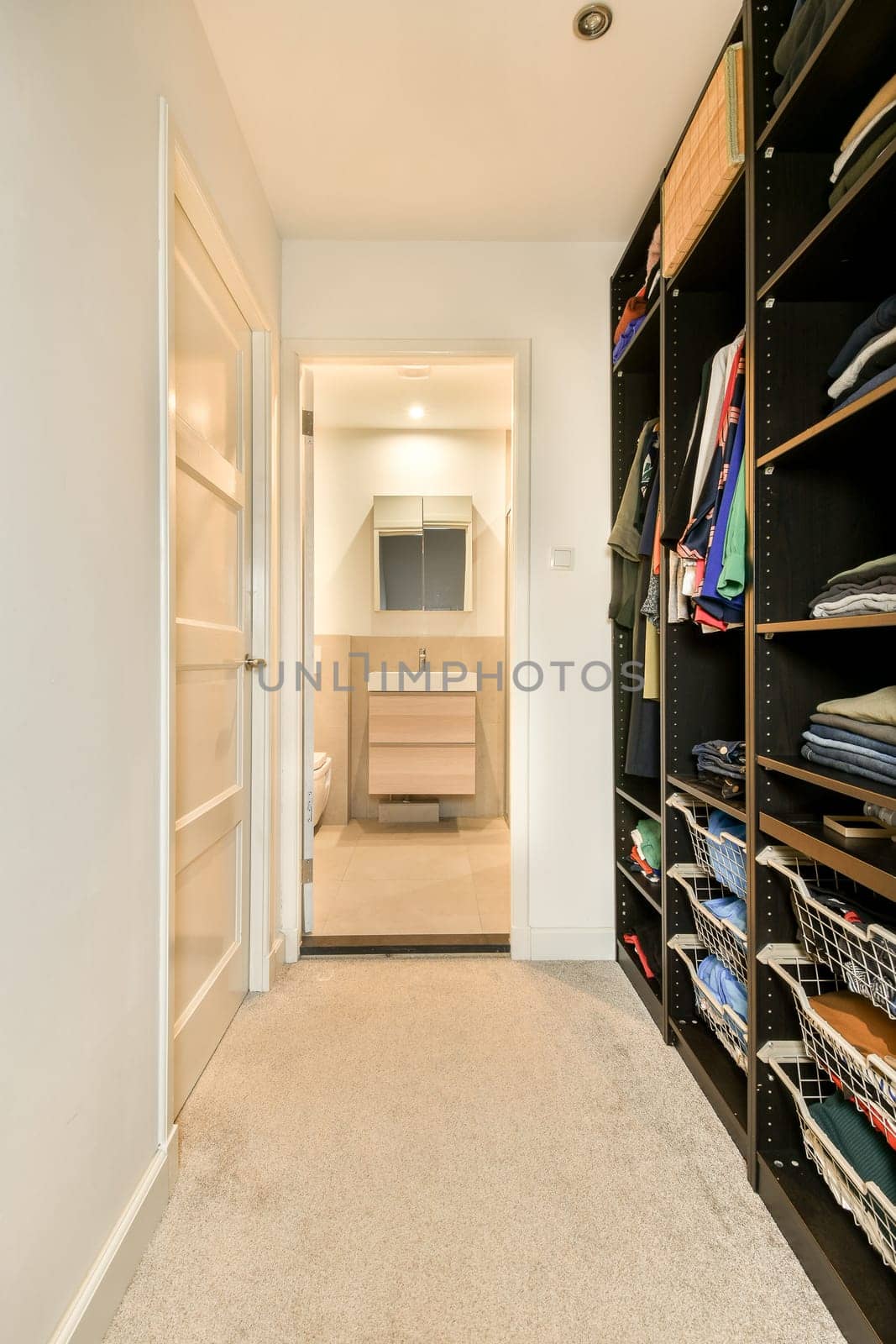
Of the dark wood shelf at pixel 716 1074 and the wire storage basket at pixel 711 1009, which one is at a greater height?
the wire storage basket at pixel 711 1009

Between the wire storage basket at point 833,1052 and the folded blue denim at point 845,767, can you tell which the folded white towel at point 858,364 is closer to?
the folded blue denim at point 845,767

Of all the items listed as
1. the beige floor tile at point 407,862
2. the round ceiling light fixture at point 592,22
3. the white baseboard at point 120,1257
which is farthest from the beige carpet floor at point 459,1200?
the round ceiling light fixture at point 592,22

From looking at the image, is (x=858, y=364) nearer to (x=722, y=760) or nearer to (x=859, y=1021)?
(x=722, y=760)

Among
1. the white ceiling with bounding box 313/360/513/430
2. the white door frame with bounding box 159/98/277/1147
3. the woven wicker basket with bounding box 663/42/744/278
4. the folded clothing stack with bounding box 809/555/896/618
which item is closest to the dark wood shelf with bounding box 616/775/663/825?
the folded clothing stack with bounding box 809/555/896/618

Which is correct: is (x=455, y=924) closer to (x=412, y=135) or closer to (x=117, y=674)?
(x=117, y=674)

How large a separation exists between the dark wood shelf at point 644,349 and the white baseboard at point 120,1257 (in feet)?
7.57

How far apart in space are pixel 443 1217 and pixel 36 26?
197 cm

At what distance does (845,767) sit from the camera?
47.6 inches

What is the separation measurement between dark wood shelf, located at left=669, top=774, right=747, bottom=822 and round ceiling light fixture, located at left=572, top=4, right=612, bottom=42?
5.85ft

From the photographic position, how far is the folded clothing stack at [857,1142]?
1.11m

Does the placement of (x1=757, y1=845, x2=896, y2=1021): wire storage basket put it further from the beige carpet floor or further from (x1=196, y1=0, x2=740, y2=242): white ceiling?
(x1=196, y1=0, x2=740, y2=242): white ceiling

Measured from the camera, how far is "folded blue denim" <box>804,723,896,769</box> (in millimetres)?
1115

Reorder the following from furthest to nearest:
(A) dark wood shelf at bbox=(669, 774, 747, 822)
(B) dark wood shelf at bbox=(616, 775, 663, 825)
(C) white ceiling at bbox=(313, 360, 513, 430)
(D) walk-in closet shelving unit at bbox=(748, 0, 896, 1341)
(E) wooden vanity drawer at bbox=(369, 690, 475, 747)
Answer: (E) wooden vanity drawer at bbox=(369, 690, 475, 747), (C) white ceiling at bbox=(313, 360, 513, 430), (B) dark wood shelf at bbox=(616, 775, 663, 825), (A) dark wood shelf at bbox=(669, 774, 747, 822), (D) walk-in closet shelving unit at bbox=(748, 0, 896, 1341)

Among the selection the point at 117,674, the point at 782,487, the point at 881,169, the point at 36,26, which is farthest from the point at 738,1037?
the point at 36,26
